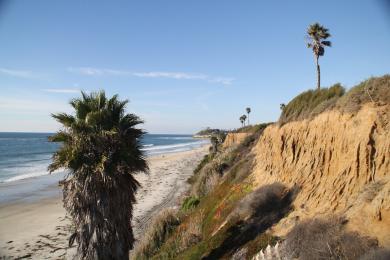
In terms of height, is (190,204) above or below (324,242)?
below

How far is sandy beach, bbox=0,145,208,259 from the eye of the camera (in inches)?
776

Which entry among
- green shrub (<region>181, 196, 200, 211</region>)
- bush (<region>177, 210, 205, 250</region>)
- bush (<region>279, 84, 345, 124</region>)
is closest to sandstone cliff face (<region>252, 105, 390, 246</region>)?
bush (<region>279, 84, 345, 124</region>)

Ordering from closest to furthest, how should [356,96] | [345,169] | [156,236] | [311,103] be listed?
[345,169] → [356,96] → [311,103] → [156,236]

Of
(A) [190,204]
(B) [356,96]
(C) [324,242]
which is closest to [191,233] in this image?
(A) [190,204]

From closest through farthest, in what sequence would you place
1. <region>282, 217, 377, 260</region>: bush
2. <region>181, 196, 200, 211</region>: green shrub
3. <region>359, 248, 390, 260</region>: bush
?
<region>359, 248, 390, 260</region>: bush, <region>282, 217, 377, 260</region>: bush, <region>181, 196, 200, 211</region>: green shrub

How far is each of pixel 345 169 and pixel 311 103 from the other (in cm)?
710

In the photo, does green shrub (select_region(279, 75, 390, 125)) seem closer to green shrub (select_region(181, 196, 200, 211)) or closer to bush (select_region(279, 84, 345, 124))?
bush (select_region(279, 84, 345, 124))

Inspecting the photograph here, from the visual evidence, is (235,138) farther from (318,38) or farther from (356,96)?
(356,96)

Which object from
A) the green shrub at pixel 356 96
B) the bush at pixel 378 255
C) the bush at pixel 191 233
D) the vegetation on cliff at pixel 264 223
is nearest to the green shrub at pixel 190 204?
the vegetation on cliff at pixel 264 223

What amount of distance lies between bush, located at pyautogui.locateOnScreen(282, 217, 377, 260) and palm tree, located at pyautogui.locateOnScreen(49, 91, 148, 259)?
5536 mm

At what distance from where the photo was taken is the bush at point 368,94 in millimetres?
11482

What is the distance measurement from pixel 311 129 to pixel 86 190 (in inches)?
356

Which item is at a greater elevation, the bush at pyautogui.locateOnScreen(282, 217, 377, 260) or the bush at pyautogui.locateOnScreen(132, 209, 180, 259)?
the bush at pyautogui.locateOnScreen(282, 217, 377, 260)

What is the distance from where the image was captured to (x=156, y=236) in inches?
732
